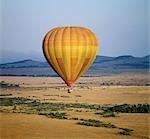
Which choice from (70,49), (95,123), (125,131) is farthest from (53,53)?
(95,123)

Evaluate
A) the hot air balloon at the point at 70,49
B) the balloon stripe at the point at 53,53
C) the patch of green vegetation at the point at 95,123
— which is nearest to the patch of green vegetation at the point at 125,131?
the patch of green vegetation at the point at 95,123

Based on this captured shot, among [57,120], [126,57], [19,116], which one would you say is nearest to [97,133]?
[57,120]

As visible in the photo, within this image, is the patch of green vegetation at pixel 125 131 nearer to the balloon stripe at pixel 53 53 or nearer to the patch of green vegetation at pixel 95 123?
the patch of green vegetation at pixel 95 123

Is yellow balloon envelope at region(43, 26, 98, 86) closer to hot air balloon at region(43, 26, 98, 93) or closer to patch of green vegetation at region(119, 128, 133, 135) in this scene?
hot air balloon at region(43, 26, 98, 93)

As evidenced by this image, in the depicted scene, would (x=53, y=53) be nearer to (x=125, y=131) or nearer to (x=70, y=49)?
(x=70, y=49)

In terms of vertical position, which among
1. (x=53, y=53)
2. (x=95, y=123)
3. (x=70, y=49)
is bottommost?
(x=95, y=123)

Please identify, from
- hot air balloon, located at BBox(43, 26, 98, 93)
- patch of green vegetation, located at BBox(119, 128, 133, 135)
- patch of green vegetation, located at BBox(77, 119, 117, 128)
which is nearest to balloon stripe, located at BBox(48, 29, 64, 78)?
hot air balloon, located at BBox(43, 26, 98, 93)

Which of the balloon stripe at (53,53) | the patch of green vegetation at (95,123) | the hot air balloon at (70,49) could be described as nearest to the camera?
the hot air balloon at (70,49)

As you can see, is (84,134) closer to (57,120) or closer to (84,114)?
(57,120)
